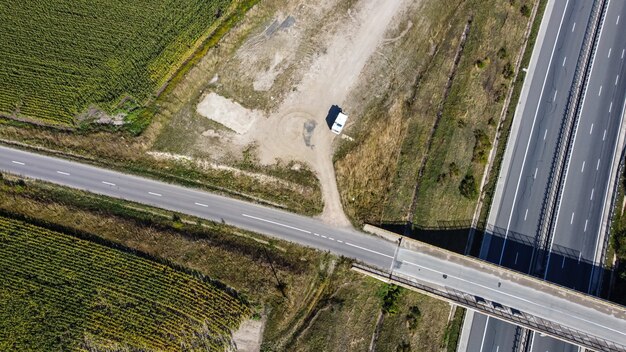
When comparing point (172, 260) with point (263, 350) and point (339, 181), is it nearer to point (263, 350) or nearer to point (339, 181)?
point (263, 350)

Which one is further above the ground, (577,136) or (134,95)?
(577,136)

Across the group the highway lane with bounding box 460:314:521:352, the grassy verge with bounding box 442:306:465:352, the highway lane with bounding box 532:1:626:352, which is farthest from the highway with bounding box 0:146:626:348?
the grassy verge with bounding box 442:306:465:352

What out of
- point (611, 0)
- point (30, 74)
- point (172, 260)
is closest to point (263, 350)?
point (172, 260)

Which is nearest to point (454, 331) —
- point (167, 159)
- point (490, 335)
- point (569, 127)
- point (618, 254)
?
point (490, 335)

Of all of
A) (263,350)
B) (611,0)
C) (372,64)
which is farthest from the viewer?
(611,0)

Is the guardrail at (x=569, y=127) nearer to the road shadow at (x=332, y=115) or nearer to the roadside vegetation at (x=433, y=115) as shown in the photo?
the roadside vegetation at (x=433, y=115)
